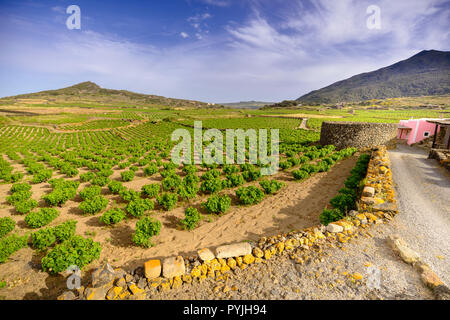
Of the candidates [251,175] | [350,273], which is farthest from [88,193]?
[350,273]

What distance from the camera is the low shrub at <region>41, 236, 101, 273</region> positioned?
561 centimetres

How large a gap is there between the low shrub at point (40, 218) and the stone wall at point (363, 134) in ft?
87.8

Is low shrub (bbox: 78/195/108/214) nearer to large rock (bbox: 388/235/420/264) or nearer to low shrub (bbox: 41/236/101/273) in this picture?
low shrub (bbox: 41/236/101/273)

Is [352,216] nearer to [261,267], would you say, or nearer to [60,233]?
[261,267]

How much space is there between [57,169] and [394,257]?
2623 cm

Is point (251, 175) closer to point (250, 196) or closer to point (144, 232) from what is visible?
point (250, 196)

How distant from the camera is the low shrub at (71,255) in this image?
5.61 meters

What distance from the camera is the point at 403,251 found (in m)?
4.68

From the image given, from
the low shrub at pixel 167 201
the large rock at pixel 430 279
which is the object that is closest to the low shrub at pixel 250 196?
the low shrub at pixel 167 201

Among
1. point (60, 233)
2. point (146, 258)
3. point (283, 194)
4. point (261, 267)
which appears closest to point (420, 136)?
point (283, 194)

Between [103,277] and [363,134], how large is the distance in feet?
87.3

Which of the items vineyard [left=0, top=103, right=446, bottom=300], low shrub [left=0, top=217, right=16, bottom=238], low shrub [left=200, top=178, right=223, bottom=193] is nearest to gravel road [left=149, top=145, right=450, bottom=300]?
vineyard [left=0, top=103, right=446, bottom=300]

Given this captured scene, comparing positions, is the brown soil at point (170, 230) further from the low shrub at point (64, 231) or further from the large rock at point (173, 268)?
the large rock at point (173, 268)

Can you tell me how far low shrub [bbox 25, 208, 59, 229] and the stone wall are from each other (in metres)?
26.8
